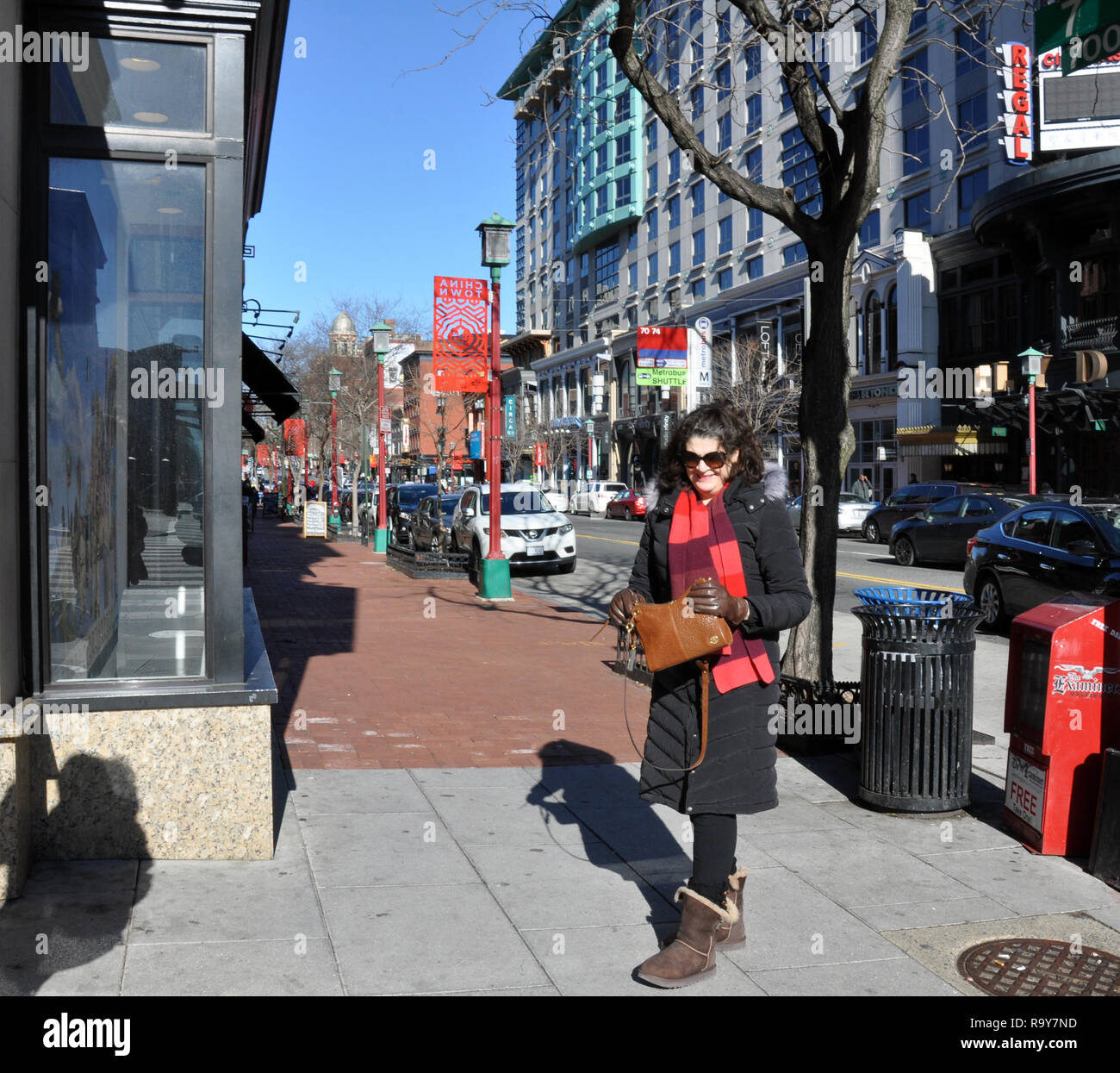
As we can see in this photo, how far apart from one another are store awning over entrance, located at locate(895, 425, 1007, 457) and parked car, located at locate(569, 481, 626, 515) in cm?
1492

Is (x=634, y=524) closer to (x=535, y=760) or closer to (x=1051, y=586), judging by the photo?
(x=1051, y=586)

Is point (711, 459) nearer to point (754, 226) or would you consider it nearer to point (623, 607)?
point (623, 607)

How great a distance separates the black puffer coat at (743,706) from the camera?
12.9ft

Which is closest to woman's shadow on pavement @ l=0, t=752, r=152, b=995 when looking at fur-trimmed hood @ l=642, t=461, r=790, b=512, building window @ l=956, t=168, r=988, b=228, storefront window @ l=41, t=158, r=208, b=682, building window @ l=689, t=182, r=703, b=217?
storefront window @ l=41, t=158, r=208, b=682

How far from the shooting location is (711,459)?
405cm

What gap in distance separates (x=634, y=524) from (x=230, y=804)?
37.4 m

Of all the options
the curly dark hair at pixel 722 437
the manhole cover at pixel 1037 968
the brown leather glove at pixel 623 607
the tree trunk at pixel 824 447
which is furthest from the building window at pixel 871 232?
the brown leather glove at pixel 623 607

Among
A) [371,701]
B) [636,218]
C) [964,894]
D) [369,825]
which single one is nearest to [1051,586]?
[371,701]

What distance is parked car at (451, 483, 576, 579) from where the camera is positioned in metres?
20.0

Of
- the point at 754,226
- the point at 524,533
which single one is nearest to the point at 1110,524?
the point at 524,533

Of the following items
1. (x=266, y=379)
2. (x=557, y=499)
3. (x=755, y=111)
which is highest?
(x=755, y=111)

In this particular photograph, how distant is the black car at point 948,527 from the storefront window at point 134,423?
17.0 metres

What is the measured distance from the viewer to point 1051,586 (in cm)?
1286

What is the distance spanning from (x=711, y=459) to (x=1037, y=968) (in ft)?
7.01
